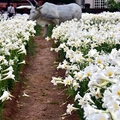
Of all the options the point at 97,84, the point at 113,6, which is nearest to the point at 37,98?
the point at 97,84

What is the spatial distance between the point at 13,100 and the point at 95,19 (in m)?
12.5

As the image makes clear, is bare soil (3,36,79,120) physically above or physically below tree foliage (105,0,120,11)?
above

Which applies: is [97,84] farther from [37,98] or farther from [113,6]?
[113,6]

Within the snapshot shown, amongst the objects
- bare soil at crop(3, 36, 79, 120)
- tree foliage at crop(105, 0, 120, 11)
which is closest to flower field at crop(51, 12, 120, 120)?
bare soil at crop(3, 36, 79, 120)

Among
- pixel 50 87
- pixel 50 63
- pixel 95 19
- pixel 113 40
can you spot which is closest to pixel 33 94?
pixel 50 87

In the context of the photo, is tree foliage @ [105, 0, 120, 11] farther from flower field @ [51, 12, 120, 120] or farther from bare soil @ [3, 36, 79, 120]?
flower field @ [51, 12, 120, 120]

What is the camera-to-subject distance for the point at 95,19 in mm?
18188

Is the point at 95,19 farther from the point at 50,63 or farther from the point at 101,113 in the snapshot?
the point at 101,113

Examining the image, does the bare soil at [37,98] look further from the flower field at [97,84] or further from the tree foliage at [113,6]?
the tree foliage at [113,6]

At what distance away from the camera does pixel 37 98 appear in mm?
6586

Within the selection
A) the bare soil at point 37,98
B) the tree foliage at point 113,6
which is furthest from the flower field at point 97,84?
the tree foliage at point 113,6

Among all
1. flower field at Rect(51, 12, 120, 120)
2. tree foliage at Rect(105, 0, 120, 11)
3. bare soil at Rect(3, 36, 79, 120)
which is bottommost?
tree foliage at Rect(105, 0, 120, 11)

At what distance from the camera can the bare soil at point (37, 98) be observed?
5.62 meters

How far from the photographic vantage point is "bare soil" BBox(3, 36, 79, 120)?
562cm
